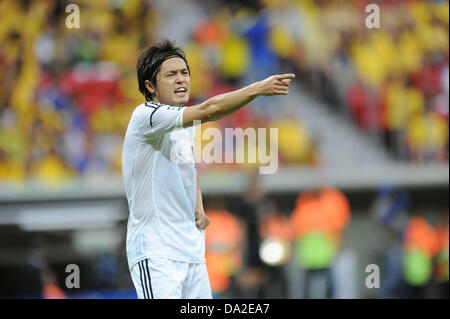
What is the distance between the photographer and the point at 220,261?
1055 centimetres

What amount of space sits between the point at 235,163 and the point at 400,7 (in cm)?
493

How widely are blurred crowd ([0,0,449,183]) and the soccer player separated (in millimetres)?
7160

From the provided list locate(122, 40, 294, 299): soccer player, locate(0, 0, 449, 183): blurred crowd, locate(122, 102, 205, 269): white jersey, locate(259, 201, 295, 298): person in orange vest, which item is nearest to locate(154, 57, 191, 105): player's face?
locate(122, 40, 294, 299): soccer player

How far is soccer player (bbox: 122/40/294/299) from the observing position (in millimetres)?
4684

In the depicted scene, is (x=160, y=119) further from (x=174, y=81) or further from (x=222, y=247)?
(x=222, y=247)

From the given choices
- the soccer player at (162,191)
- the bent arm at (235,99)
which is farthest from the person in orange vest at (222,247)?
the bent arm at (235,99)

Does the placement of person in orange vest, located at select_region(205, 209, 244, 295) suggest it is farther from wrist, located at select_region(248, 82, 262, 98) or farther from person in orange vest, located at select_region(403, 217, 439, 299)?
wrist, located at select_region(248, 82, 262, 98)

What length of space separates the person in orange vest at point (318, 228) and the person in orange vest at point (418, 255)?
2.97ft

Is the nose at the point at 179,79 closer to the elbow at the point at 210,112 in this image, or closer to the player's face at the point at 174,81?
the player's face at the point at 174,81

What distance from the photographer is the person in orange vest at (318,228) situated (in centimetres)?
1034

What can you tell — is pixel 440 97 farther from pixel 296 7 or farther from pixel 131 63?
pixel 131 63

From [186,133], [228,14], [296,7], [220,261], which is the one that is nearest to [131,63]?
[228,14]

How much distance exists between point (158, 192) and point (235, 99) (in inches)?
30.2

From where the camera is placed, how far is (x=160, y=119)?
459cm
